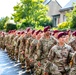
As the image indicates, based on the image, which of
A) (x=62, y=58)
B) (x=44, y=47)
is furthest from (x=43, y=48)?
(x=62, y=58)

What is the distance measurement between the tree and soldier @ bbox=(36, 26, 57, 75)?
38.4 meters

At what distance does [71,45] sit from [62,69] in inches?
53.5

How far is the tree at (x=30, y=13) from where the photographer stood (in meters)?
51.3

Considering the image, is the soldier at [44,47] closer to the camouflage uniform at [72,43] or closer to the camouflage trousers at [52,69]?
the camouflage uniform at [72,43]

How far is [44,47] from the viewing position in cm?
1184

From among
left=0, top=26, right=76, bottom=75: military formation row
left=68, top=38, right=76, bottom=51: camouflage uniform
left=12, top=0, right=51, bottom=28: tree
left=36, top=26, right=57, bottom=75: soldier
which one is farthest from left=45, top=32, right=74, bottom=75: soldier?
left=12, top=0, right=51, bottom=28: tree

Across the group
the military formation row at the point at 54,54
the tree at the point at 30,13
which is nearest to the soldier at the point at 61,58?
the military formation row at the point at 54,54

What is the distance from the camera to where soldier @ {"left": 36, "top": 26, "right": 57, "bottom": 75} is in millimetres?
11672

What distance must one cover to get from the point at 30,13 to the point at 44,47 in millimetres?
40550

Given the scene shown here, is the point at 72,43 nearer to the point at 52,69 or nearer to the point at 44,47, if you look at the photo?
the point at 44,47

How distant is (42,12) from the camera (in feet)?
178

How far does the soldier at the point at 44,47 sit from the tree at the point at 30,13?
126 feet

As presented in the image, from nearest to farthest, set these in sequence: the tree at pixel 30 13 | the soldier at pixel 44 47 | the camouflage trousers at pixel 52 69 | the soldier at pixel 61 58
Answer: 1. the camouflage trousers at pixel 52 69
2. the soldier at pixel 61 58
3. the soldier at pixel 44 47
4. the tree at pixel 30 13

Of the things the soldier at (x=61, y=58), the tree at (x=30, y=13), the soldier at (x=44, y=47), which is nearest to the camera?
the soldier at (x=61, y=58)
